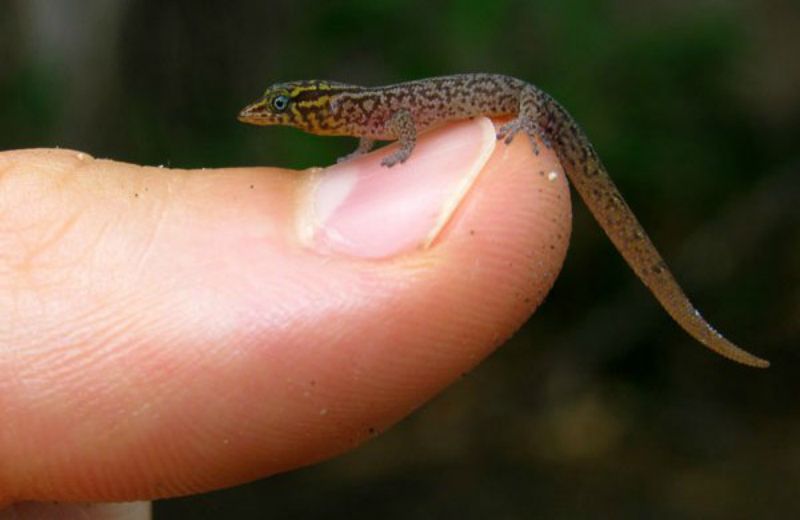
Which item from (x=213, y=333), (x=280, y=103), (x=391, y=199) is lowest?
(x=213, y=333)

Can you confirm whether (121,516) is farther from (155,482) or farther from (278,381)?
(278,381)

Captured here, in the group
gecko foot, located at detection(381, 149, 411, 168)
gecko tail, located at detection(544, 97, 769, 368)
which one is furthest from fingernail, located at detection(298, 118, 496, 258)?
gecko tail, located at detection(544, 97, 769, 368)

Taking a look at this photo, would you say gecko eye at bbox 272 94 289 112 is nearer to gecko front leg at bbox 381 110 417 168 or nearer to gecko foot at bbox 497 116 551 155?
gecko front leg at bbox 381 110 417 168

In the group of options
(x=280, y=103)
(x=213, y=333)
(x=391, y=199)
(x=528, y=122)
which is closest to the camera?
(x=213, y=333)

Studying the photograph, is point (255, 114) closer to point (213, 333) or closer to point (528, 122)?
point (528, 122)

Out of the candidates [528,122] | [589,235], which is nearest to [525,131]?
[528,122]

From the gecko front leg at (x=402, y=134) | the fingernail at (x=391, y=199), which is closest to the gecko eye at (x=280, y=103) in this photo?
the gecko front leg at (x=402, y=134)
